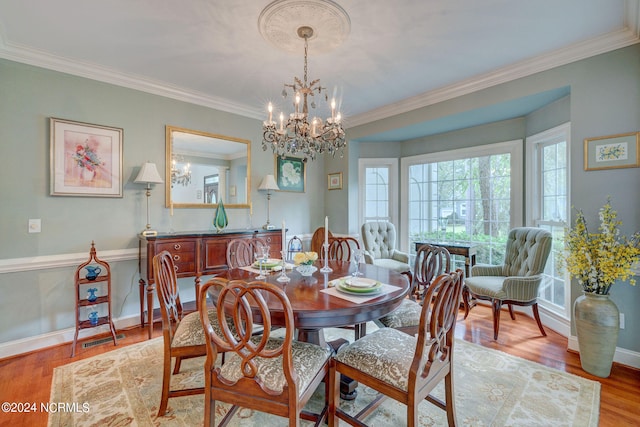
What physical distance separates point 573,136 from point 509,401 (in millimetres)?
2256

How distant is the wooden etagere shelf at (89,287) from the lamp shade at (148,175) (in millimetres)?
742

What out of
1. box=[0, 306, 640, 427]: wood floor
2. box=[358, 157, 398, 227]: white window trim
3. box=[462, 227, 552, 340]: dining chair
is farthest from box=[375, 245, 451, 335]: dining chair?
box=[358, 157, 398, 227]: white window trim

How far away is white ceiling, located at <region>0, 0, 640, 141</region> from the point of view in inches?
79.9

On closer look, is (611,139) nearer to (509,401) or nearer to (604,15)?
(604,15)

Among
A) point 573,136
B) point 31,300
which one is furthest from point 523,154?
point 31,300

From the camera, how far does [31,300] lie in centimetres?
262

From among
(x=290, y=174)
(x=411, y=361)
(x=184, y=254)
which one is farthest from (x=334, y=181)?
(x=411, y=361)

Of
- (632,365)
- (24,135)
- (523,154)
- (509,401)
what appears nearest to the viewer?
(509,401)

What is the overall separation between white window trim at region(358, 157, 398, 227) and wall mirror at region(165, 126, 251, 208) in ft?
5.93

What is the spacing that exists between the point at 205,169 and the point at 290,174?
132 centimetres

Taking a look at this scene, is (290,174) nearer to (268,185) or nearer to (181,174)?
(268,185)

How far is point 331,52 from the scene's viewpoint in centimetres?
257

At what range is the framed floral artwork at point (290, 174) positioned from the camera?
14.5 feet

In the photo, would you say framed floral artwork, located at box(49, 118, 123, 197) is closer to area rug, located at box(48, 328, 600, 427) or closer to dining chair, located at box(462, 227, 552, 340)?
area rug, located at box(48, 328, 600, 427)
